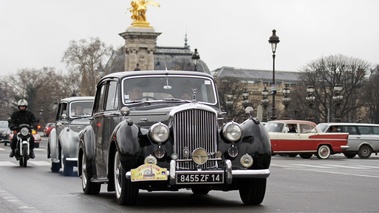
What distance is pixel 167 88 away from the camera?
15.1 m

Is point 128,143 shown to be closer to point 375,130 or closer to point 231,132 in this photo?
point 231,132

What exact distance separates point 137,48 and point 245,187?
11211cm

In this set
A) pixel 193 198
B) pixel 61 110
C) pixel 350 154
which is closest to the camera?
pixel 193 198

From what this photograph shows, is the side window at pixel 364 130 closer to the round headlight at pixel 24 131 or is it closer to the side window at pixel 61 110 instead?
the round headlight at pixel 24 131

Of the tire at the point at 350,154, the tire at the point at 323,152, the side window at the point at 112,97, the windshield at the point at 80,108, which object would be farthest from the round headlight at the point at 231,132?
the tire at the point at 350,154

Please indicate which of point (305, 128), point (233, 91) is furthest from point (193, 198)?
point (233, 91)

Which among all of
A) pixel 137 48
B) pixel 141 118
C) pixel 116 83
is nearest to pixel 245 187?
pixel 141 118

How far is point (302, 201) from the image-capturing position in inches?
583

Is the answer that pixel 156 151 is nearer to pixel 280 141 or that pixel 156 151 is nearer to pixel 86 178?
pixel 86 178

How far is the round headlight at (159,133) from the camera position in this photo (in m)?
13.3

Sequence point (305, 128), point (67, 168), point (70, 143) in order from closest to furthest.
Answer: point (67, 168) → point (70, 143) → point (305, 128)

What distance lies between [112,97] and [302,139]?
26.5 metres

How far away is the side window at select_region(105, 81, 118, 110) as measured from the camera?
50.2ft

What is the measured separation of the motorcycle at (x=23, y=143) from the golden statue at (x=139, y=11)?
90.7 metres
